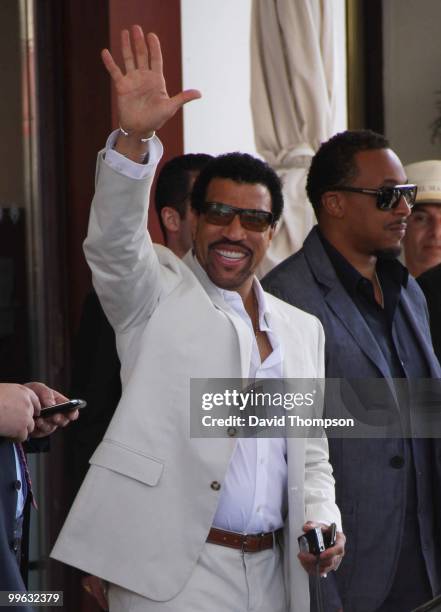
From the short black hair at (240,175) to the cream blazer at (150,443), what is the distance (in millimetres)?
425

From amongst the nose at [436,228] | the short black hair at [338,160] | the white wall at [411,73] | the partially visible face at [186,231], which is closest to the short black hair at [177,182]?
the partially visible face at [186,231]

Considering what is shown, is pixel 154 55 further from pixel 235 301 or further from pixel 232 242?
pixel 235 301

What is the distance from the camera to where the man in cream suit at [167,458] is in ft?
10.1

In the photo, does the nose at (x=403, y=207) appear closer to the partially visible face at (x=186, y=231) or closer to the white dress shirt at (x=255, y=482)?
the partially visible face at (x=186, y=231)

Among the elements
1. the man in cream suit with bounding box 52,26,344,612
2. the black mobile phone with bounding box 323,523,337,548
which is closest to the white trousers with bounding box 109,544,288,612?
the man in cream suit with bounding box 52,26,344,612

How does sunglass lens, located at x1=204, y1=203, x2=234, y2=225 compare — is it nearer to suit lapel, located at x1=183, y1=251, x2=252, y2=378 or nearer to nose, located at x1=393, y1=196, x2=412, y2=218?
suit lapel, located at x1=183, y1=251, x2=252, y2=378

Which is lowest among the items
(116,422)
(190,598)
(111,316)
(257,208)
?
(190,598)

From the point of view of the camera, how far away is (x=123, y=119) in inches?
120

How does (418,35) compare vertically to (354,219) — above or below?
above

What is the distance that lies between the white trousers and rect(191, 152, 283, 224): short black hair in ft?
3.23

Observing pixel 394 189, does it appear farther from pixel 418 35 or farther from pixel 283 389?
pixel 418 35

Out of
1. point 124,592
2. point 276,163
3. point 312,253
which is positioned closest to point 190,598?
point 124,592

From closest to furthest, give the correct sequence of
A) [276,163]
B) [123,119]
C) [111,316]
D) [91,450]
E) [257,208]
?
[123,119] → [111,316] → [257,208] → [91,450] → [276,163]

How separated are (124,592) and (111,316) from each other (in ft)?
2.32
